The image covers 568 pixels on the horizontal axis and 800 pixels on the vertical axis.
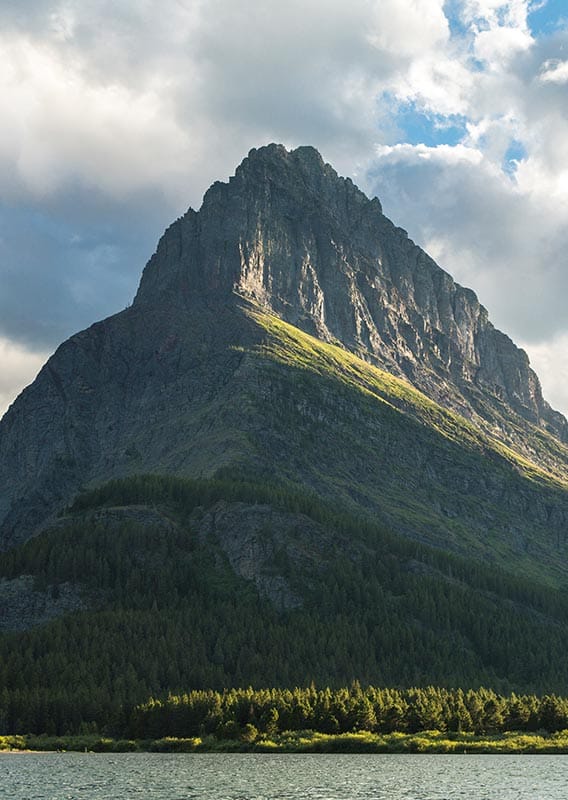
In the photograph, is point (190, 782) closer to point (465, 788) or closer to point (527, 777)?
point (465, 788)

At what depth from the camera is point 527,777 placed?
177 meters

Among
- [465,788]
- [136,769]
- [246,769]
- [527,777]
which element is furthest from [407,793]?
[136,769]

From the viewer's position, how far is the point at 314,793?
505ft

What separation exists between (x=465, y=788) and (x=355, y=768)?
3952 centimetres

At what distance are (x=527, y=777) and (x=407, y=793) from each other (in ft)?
111

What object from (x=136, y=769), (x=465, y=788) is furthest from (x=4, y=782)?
(x=465, y=788)

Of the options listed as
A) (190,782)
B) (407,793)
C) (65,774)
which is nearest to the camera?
(407,793)

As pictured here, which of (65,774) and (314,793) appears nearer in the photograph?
(314,793)

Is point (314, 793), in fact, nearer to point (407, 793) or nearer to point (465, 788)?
point (407, 793)

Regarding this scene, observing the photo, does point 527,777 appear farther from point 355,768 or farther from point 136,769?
point 136,769

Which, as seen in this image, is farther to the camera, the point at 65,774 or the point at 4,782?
the point at 65,774

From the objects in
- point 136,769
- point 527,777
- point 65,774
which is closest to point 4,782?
point 65,774

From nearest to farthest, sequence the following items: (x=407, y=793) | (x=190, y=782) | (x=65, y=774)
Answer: (x=407, y=793)
(x=190, y=782)
(x=65, y=774)

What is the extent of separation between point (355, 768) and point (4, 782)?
2598 inches
